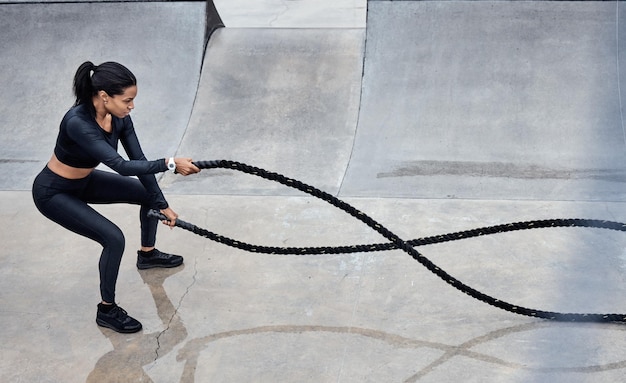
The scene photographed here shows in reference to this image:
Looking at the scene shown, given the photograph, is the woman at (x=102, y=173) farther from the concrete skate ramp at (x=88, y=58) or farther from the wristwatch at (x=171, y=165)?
the concrete skate ramp at (x=88, y=58)

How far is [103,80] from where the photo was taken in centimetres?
394

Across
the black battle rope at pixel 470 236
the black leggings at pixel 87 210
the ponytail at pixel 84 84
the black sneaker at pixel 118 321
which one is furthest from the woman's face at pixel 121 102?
the black sneaker at pixel 118 321

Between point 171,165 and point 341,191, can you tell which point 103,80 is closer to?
point 171,165

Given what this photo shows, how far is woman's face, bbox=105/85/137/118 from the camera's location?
13.0 feet

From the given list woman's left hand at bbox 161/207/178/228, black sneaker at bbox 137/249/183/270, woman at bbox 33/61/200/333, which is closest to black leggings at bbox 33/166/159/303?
woman at bbox 33/61/200/333

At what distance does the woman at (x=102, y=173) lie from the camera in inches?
156

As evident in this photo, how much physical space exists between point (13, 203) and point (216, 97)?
205cm

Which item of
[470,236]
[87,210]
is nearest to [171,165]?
[87,210]

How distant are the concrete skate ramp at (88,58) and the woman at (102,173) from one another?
88.7 inches

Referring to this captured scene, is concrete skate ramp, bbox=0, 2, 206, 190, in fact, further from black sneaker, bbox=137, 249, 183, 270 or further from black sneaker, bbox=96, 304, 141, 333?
black sneaker, bbox=96, 304, 141, 333

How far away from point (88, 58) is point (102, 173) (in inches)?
144

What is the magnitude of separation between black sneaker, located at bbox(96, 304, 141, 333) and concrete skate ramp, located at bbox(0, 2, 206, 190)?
2482 mm

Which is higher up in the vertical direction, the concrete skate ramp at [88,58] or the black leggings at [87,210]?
the black leggings at [87,210]

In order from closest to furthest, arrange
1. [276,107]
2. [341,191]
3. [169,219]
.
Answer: [169,219], [341,191], [276,107]
